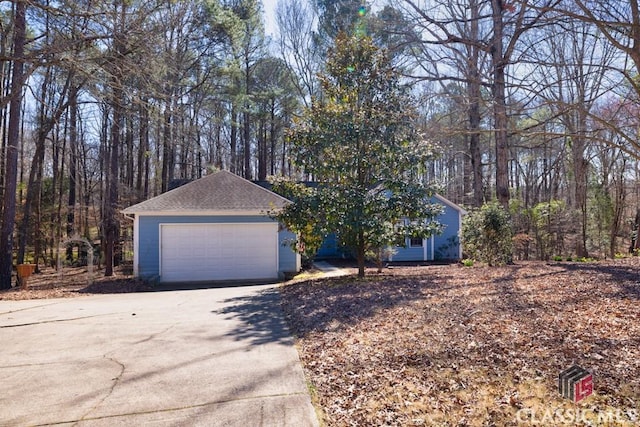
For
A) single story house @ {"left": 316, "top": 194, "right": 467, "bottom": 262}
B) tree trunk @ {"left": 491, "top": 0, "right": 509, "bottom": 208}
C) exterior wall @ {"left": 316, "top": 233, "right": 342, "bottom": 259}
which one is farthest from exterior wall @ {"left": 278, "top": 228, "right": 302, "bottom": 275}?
tree trunk @ {"left": 491, "top": 0, "right": 509, "bottom": 208}

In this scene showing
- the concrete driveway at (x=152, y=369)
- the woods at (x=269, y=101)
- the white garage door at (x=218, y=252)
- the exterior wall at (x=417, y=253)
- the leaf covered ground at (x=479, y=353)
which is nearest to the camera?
the leaf covered ground at (x=479, y=353)

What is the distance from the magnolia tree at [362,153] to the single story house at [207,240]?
10.5ft

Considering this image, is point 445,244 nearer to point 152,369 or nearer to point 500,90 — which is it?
point 500,90

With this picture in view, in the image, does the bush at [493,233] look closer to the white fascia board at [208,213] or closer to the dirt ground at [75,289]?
the white fascia board at [208,213]

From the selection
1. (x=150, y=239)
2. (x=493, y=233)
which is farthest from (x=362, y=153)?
(x=150, y=239)

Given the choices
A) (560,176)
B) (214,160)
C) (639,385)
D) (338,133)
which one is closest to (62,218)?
(214,160)

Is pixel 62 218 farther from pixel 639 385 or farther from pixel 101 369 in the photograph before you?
pixel 639 385

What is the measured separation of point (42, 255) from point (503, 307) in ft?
63.0

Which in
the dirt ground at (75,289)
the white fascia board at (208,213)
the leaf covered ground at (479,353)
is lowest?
the dirt ground at (75,289)

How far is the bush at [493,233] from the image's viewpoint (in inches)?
390

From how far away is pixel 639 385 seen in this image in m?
2.75

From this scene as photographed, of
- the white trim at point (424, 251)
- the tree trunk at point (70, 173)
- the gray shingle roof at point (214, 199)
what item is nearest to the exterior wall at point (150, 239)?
the gray shingle roof at point (214, 199)

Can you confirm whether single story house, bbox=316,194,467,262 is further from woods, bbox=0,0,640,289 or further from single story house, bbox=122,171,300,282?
single story house, bbox=122,171,300,282

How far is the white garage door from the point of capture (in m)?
11.6
